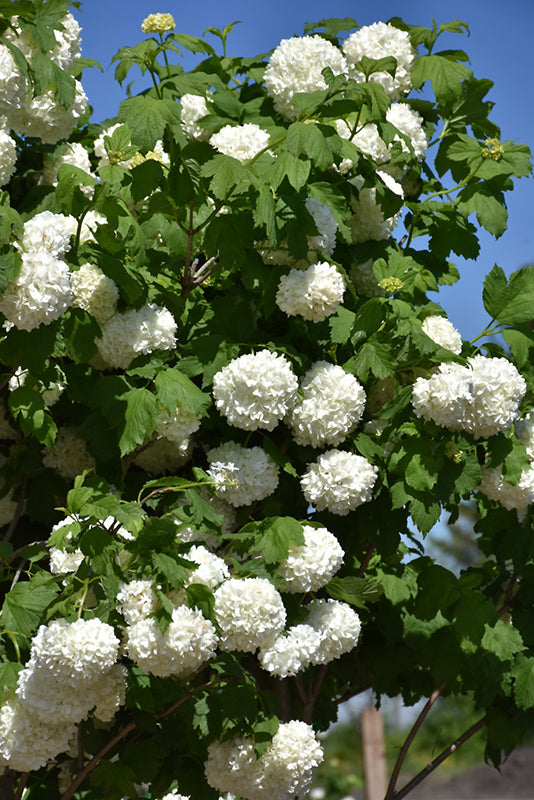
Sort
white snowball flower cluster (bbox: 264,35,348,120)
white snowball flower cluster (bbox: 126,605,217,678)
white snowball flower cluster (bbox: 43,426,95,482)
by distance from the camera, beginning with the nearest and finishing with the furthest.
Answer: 1. white snowball flower cluster (bbox: 126,605,217,678)
2. white snowball flower cluster (bbox: 43,426,95,482)
3. white snowball flower cluster (bbox: 264,35,348,120)

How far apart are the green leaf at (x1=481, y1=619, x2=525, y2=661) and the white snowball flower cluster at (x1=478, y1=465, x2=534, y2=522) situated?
0.56 meters

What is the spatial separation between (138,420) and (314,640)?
916mm

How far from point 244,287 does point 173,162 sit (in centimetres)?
62

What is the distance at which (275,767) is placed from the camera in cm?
320

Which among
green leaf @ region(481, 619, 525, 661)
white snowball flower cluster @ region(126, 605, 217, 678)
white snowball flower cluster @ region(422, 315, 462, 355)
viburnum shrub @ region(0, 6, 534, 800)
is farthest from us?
green leaf @ region(481, 619, 525, 661)

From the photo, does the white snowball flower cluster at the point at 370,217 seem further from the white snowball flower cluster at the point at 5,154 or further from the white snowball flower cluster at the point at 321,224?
Answer: the white snowball flower cluster at the point at 5,154

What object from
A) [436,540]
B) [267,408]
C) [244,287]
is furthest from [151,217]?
[436,540]

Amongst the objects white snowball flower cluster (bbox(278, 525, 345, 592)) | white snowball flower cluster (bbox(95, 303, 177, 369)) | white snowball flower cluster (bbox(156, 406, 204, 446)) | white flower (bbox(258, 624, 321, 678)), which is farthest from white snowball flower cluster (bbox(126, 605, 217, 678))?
white snowball flower cluster (bbox(95, 303, 177, 369))

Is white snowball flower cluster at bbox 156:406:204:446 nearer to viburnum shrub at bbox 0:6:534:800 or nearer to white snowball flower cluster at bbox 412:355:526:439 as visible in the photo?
viburnum shrub at bbox 0:6:534:800

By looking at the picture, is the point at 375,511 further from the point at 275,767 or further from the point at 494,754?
the point at 494,754

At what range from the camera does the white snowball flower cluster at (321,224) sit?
11.4ft

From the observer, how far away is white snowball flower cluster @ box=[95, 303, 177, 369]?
331 centimetres

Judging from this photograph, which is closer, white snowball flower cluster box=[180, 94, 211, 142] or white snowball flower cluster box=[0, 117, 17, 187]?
white snowball flower cluster box=[0, 117, 17, 187]

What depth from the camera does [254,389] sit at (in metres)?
3.23
